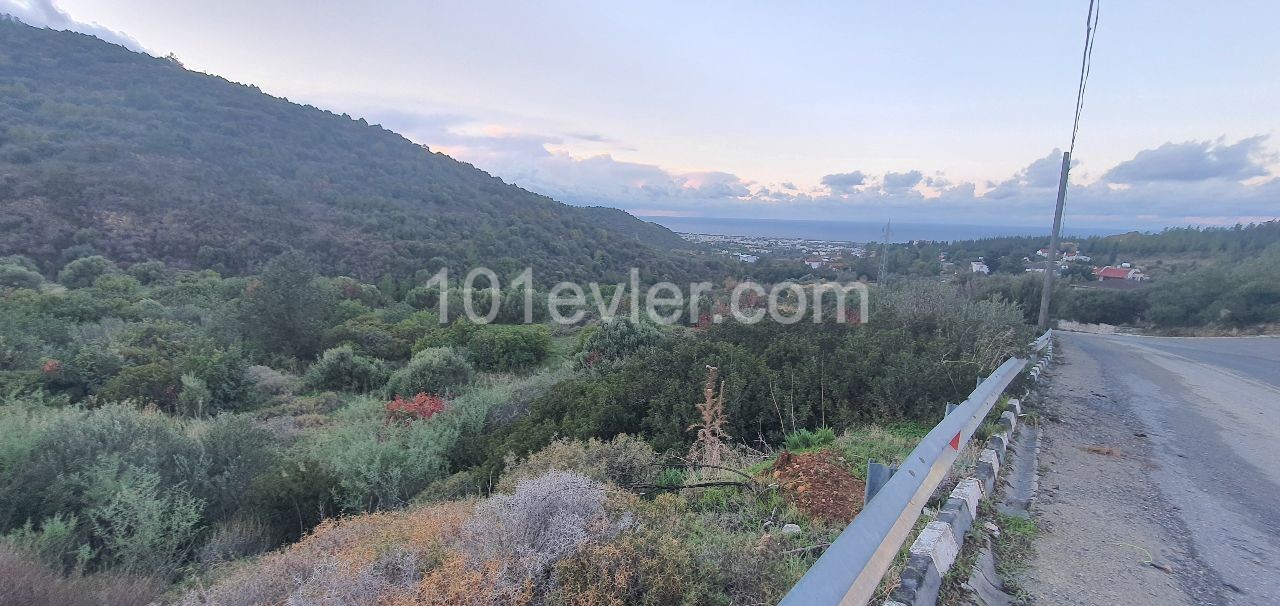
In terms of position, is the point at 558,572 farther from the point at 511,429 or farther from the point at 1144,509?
the point at 511,429

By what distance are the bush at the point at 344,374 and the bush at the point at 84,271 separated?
63.2 feet

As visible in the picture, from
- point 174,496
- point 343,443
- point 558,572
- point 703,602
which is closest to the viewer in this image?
point 558,572

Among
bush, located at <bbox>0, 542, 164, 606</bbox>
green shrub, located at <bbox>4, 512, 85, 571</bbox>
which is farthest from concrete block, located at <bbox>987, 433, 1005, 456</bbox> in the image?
green shrub, located at <bbox>4, 512, 85, 571</bbox>

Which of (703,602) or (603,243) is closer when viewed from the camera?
(703,602)

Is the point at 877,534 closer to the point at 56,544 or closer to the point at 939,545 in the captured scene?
the point at 939,545

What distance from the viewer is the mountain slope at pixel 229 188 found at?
31.8 metres

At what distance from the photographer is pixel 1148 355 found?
41.3ft

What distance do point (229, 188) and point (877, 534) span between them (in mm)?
54192

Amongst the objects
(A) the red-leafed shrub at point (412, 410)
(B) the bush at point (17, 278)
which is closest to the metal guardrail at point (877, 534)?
(A) the red-leafed shrub at point (412, 410)

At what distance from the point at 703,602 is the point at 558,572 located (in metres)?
0.68

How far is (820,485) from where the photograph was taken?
11.8ft

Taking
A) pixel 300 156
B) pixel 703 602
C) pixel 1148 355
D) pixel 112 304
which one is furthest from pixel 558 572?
pixel 300 156

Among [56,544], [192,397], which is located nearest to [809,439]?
[56,544]

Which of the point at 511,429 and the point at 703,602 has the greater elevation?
the point at 703,602
